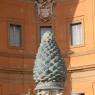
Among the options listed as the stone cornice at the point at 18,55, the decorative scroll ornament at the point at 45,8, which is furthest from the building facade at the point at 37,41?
the decorative scroll ornament at the point at 45,8

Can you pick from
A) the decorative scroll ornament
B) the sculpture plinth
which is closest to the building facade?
the decorative scroll ornament

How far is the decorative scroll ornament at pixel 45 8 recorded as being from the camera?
21.5m

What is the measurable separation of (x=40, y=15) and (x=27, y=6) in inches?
35.3

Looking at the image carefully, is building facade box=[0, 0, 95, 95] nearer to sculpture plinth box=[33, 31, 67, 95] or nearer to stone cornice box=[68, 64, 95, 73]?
stone cornice box=[68, 64, 95, 73]

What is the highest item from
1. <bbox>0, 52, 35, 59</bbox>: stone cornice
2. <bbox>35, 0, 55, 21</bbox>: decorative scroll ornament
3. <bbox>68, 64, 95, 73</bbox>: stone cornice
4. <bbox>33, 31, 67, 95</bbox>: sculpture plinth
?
<bbox>35, 0, 55, 21</bbox>: decorative scroll ornament

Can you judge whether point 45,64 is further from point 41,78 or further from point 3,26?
point 3,26

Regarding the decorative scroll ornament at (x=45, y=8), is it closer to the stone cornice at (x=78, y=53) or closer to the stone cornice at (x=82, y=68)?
the stone cornice at (x=78, y=53)

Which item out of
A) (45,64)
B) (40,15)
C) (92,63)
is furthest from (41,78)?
(40,15)

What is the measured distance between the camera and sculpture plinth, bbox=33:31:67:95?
4.52 metres

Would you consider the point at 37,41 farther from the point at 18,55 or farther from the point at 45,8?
the point at 45,8

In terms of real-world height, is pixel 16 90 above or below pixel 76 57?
below

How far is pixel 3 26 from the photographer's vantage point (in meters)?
20.5

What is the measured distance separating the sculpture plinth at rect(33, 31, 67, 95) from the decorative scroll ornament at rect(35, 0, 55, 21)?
55.2 feet

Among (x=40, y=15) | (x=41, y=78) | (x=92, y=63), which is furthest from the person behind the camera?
(x=40, y=15)
